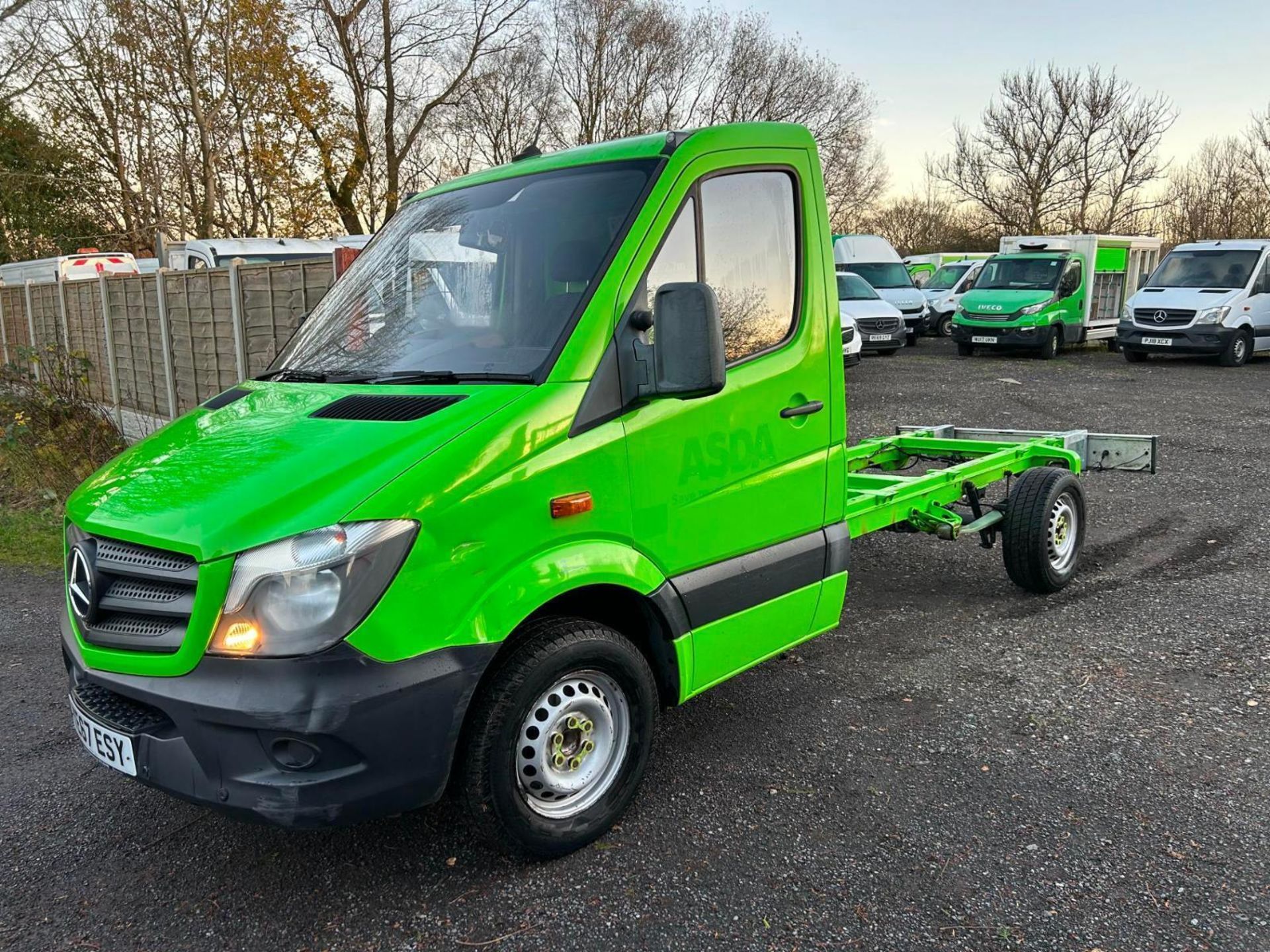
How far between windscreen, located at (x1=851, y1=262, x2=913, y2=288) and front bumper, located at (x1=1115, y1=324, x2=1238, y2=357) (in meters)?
5.87

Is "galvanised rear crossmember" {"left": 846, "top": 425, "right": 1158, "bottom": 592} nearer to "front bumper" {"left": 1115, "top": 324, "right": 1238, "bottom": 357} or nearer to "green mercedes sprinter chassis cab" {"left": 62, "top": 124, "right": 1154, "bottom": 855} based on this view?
"green mercedes sprinter chassis cab" {"left": 62, "top": 124, "right": 1154, "bottom": 855}

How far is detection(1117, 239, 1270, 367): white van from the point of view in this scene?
17.5 metres

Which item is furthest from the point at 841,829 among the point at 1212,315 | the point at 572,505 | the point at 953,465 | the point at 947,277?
the point at 947,277

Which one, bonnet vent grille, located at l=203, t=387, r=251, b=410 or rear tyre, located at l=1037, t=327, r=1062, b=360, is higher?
bonnet vent grille, located at l=203, t=387, r=251, b=410

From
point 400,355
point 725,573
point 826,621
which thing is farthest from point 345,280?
point 826,621

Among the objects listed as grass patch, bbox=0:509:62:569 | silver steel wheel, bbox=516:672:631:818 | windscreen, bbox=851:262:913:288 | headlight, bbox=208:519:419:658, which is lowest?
grass patch, bbox=0:509:62:569

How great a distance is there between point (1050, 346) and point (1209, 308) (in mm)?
2799

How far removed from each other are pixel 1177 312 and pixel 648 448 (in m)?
17.8

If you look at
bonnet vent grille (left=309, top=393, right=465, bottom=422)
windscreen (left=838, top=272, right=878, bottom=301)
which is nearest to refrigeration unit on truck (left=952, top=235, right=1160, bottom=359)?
windscreen (left=838, top=272, right=878, bottom=301)

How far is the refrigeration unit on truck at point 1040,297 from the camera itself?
1919 cm

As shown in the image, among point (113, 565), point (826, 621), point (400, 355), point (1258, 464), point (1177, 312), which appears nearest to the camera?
point (113, 565)

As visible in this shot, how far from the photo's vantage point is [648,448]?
10.5 ft

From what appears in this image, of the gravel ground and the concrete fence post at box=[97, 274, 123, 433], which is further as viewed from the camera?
the concrete fence post at box=[97, 274, 123, 433]

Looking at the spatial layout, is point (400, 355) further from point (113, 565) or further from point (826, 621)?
point (826, 621)
